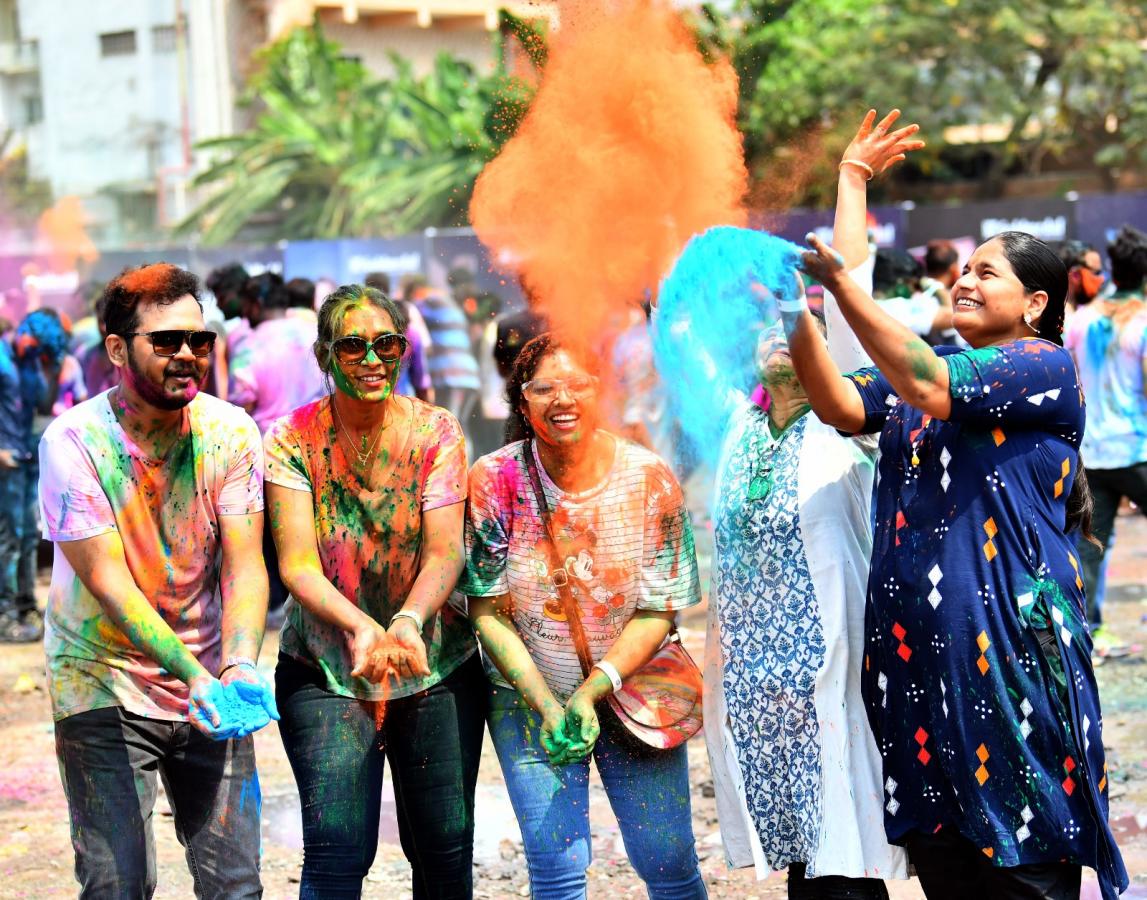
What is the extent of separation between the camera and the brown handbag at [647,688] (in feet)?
12.9

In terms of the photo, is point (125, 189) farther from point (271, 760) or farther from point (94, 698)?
point (94, 698)

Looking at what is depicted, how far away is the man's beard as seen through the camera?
372cm

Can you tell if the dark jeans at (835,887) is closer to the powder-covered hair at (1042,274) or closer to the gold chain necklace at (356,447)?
the powder-covered hair at (1042,274)

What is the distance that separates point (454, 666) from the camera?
4.03 meters

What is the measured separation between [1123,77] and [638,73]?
979 inches

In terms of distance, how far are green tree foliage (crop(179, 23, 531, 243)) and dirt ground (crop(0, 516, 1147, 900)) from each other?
66.5 ft

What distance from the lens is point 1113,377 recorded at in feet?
26.9

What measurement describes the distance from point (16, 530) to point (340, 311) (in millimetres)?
6671

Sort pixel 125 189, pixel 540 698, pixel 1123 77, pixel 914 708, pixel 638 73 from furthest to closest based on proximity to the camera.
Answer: pixel 125 189 → pixel 1123 77 → pixel 638 73 → pixel 540 698 → pixel 914 708

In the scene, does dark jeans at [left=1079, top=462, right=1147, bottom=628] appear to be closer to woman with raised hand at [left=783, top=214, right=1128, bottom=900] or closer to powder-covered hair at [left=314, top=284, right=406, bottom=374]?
woman with raised hand at [left=783, top=214, right=1128, bottom=900]

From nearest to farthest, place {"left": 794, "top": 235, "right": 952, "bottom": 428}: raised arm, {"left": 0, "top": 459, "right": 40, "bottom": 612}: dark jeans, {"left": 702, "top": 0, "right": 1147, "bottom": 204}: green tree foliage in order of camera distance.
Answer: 1. {"left": 794, "top": 235, "right": 952, "bottom": 428}: raised arm
2. {"left": 0, "top": 459, "right": 40, "bottom": 612}: dark jeans
3. {"left": 702, "top": 0, "right": 1147, "bottom": 204}: green tree foliage

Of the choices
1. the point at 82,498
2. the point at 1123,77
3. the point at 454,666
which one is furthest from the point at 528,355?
the point at 1123,77

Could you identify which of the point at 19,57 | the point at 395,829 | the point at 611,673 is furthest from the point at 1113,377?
the point at 19,57

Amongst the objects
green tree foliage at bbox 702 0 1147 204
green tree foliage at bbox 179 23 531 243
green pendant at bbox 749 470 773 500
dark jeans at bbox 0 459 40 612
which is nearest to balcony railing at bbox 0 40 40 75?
green tree foliage at bbox 179 23 531 243
